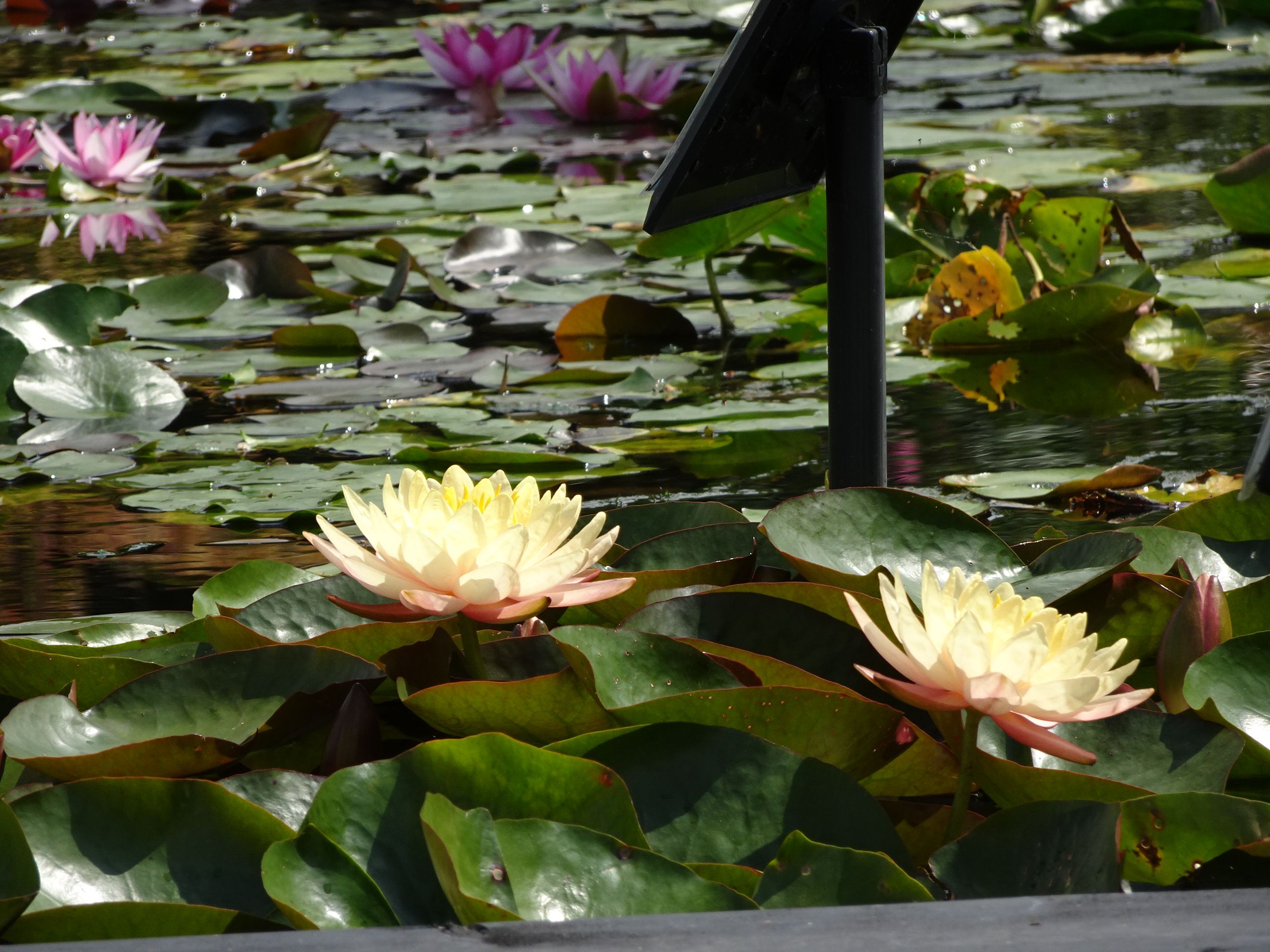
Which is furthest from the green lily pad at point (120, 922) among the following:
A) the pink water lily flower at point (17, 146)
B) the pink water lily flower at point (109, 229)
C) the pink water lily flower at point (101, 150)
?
the pink water lily flower at point (17, 146)

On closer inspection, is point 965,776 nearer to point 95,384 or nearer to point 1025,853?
point 1025,853

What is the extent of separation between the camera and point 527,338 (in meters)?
2.29

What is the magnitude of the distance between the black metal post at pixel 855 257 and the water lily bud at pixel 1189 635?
0.31m

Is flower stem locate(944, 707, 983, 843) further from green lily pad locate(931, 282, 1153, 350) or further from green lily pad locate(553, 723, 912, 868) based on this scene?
green lily pad locate(931, 282, 1153, 350)

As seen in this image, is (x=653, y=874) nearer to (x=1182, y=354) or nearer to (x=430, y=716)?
(x=430, y=716)

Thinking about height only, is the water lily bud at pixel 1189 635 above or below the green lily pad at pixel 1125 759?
above

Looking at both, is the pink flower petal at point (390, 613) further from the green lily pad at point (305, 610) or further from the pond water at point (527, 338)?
the pond water at point (527, 338)

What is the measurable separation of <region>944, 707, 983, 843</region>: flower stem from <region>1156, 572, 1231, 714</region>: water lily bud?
6.1 inches

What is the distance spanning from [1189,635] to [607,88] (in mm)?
3445

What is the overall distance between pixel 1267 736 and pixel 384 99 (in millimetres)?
4236

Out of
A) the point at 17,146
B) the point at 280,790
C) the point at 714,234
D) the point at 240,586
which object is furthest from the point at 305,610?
the point at 17,146

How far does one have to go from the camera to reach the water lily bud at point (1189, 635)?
0.82 metres

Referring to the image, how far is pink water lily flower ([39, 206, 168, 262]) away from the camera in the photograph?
9.71ft

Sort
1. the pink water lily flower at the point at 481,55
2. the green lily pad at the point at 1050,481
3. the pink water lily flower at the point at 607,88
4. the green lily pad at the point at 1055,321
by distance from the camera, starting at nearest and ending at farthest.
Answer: the green lily pad at the point at 1050,481
the green lily pad at the point at 1055,321
the pink water lily flower at the point at 607,88
the pink water lily flower at the point at 481,55
